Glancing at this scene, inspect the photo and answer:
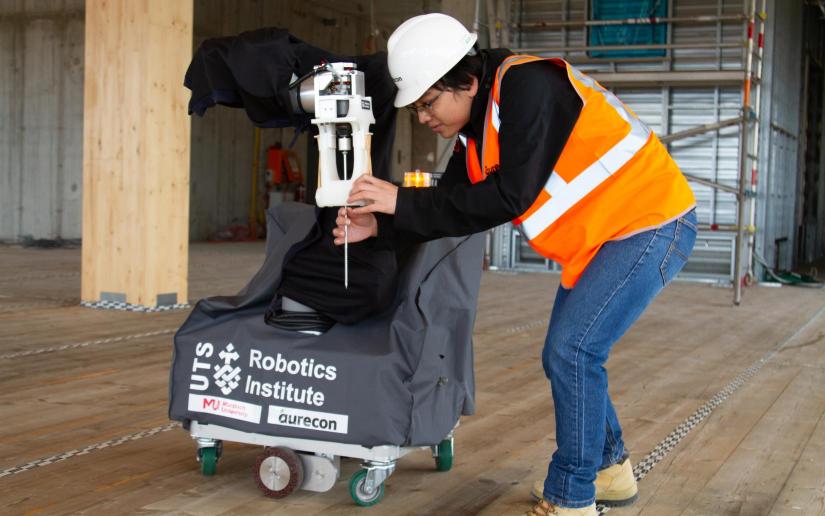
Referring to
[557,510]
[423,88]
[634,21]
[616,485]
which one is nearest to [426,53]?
[423,88]

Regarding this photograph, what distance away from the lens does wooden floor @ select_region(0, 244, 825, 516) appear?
10.2 ft

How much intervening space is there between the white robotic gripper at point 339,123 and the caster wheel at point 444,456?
3.50 feet

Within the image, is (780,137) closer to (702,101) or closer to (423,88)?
(702,101)

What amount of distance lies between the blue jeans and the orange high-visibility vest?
0.06 metres

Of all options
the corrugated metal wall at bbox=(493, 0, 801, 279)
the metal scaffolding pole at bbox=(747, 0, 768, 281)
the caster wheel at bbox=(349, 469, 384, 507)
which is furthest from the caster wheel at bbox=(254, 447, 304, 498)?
the metal scaffolding pole at bbox=(747, 0, 768, 281)

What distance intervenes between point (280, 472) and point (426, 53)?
131cm

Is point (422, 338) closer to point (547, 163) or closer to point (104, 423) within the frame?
point (547, 163)

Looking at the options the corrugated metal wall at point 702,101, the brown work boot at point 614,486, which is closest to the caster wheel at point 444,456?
the brown work boot at point 614,486

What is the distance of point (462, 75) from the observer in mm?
2582

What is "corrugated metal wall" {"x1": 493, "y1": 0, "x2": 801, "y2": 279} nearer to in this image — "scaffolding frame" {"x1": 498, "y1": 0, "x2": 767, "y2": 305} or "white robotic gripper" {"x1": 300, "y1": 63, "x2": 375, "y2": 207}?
"scaffolding frame" {"x1": 498, "y1": 0, "x2": 767, "y2": 305}

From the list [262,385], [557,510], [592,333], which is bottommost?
[557,510]

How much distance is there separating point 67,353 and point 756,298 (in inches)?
288

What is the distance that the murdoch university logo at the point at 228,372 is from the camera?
3.00 m

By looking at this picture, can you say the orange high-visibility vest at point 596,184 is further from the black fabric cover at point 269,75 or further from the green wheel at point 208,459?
the green wheel at point 208,459
